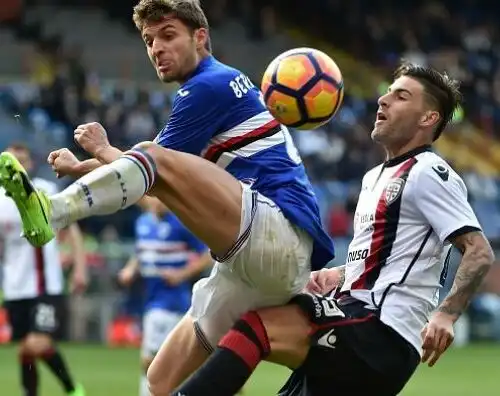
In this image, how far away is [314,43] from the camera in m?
28.4

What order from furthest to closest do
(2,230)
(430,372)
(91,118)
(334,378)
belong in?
1. (91,118)
2. (430,372)
3. (2,230)
4. (334,378)

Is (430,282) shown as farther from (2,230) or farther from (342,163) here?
(342,163)

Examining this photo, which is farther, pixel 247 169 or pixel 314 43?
pixel 314 43

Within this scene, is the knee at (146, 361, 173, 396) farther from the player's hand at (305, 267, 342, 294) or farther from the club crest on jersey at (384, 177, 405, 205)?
the club crest on jersey at (384, 177, 405, 205)

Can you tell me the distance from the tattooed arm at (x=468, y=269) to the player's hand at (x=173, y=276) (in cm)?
583

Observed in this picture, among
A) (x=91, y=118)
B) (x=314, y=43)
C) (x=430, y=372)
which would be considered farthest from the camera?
(x=314, y=43)

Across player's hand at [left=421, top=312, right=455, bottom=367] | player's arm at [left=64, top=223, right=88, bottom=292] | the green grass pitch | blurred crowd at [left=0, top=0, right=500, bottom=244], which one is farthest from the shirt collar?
blurred crowd at [left=0, top=0, right=500, bottom=244]

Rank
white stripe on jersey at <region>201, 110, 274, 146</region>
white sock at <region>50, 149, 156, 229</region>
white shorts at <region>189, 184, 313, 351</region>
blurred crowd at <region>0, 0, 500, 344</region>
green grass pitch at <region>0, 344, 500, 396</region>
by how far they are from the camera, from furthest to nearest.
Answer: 1. blurred crowd at <region>0, 0, 500, 344</region>
2. green grass pitch at <region>0, 344, 500, 396</region>
3. white stripe on jersey at <region>201, 110, 274, 146</region>
4. white shorts at <region>189, 184, 313, 351</region>
5. white sock at <region>50, 149, 156, 229</region>

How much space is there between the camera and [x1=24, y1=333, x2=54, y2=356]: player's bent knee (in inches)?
429

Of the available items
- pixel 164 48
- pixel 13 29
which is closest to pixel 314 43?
pixel 13 29

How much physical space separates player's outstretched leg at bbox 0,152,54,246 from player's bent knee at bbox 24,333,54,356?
569 centimetres

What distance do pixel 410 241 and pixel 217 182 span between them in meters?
1.01

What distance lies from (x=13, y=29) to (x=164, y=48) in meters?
19.5

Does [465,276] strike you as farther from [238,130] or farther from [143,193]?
[143,193]
